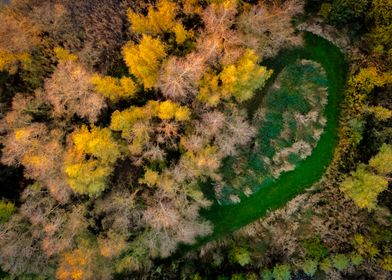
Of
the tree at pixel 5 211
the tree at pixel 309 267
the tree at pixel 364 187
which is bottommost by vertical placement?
the tree at pixel 5 211

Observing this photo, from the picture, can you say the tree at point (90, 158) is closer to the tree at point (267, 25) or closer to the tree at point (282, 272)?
the tree at point (267, 25)

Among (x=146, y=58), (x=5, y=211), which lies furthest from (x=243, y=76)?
(x=5, y=211)

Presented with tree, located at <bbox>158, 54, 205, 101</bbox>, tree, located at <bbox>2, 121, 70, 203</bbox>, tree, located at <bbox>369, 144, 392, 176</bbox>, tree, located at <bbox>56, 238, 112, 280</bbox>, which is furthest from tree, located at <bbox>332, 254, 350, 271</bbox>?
tree, located at <bbox>2, 121, 70, 203</bbox>

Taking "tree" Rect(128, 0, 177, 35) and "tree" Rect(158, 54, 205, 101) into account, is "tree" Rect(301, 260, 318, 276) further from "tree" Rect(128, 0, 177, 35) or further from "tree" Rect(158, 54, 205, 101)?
"tree" Rect(128, 0, 177, 35)

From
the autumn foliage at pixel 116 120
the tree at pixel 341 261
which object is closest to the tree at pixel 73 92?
the autumn foliage at pixel 116 120

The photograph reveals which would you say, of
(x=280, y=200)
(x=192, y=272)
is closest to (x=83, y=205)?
(x=192, y=272)

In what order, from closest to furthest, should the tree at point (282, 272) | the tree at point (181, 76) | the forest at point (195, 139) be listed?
the tree at point (181, 76)
the forest at point (195, 139)
the tree at point (282, 272)
